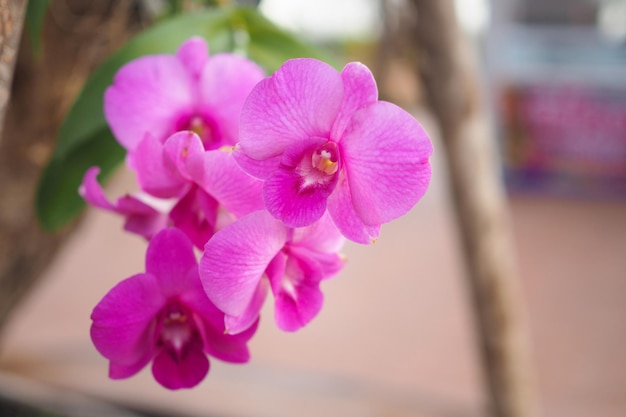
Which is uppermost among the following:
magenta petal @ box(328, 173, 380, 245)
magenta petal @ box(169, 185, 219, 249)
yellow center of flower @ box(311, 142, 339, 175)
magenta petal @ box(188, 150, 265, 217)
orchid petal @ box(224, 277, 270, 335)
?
yellow center of flower @ box(311, 142, 339, 175)

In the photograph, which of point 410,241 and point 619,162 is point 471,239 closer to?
point 410,241

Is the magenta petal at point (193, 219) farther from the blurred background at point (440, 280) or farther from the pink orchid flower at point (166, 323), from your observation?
the blurred background at point (440, 280)

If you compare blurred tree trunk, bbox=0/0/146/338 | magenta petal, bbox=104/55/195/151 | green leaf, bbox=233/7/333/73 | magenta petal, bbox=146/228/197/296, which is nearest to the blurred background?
blurred tree trunk, bbox=0/0/146/338

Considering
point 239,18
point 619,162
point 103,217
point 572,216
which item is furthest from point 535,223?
point 239,18

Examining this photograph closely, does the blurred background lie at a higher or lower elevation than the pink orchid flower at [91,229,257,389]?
lower

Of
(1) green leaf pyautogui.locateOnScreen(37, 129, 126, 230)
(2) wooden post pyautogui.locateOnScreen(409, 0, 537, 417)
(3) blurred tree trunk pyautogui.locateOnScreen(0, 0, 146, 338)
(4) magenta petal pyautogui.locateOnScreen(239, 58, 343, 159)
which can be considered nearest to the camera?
(4) magenta petal pyautogui.locateOnScreen(239, 58, 343, 159)

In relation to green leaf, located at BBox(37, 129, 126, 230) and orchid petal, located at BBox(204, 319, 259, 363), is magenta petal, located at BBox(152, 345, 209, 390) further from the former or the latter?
green leaf, located at BBox(37, 129, 126, 230)

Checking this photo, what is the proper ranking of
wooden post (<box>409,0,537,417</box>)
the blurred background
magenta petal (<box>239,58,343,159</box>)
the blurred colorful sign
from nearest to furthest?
1. magenta petal (<box>239,58,343,159</box>)
2. wooden post (<box>409,0,537,417</box>)
3. the blurred background
4. the blurred colorful sign
